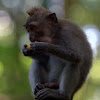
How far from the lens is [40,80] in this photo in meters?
6.70

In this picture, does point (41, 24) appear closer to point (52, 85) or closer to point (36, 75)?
point (36, 75)

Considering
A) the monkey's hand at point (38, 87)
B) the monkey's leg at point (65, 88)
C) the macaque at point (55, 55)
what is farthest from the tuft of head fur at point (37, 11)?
the monkey's hand at point (38, 87)

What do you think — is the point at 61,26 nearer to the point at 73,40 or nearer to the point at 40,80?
the point at 73,40

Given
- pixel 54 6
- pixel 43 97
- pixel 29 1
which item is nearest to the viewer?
pixel 43 97

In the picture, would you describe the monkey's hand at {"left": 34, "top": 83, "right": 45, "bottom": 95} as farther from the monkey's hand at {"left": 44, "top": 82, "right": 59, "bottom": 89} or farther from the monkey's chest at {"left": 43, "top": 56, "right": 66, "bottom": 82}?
the monkey's chest at {"left": 43, "top": 56, "right": 66, "bottom": 82}

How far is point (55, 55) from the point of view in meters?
6.36

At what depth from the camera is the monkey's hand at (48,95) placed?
621 cm

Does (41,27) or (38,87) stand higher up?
(41,27)

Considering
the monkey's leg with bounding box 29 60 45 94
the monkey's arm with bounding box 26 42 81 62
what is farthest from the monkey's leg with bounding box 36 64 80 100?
the monkey's leg with bounding box 29 60 45 94

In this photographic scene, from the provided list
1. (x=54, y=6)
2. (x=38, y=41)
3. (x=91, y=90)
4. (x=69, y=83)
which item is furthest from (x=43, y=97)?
(x=91, y=90)

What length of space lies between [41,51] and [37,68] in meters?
0.53

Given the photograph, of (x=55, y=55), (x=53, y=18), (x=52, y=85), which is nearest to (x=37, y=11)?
(x=53, y=18)

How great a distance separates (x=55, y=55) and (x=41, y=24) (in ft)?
2.37

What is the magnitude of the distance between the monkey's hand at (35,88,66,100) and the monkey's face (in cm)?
80
